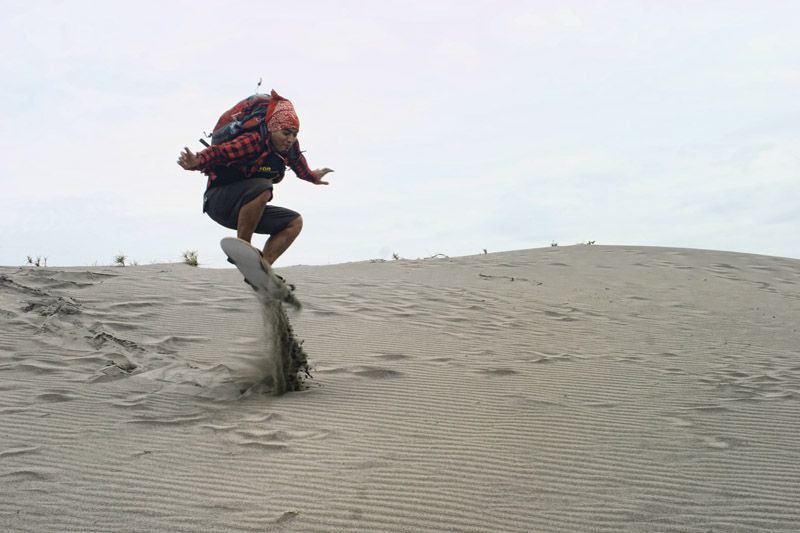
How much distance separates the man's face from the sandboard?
721 millimetres

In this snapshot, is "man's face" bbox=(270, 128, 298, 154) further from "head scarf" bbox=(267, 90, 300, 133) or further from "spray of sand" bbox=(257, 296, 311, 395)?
"spray of sand" bbox=(257, 296, 311, 395)

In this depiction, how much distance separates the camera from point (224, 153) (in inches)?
193

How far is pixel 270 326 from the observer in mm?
5191

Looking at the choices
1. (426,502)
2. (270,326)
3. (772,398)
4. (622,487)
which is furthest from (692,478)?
(270,326)

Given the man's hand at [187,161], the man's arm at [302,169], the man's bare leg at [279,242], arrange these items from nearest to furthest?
the man's hand at [187,161] → the man's bare leg at [279,242] → the man's arm at [302,169]

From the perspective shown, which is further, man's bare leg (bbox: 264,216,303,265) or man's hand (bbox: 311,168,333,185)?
man's hand (bbox: 311,168,333,185)

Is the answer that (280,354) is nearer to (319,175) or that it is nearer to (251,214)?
(251,214)

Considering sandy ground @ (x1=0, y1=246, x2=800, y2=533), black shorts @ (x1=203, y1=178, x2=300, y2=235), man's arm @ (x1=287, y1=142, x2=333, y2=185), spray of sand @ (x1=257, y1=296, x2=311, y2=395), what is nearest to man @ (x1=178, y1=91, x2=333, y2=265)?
black shorts @ (x1=203, y1=178, x2=300, y2=235)

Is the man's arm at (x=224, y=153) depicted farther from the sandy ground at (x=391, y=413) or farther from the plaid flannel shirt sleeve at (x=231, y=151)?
the sandy ground at (x=391, y=413)

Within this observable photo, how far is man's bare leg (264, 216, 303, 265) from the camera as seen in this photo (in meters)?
5.36

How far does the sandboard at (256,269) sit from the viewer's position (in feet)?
15.8

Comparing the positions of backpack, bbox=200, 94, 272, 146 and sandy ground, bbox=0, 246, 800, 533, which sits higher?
backpack, bbox=200, 94, 272, 146

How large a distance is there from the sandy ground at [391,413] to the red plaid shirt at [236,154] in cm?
122

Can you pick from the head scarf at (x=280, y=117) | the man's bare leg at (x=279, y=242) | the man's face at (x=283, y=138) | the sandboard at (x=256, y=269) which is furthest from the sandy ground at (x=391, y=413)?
the head scarf at (x=280, y=117)
